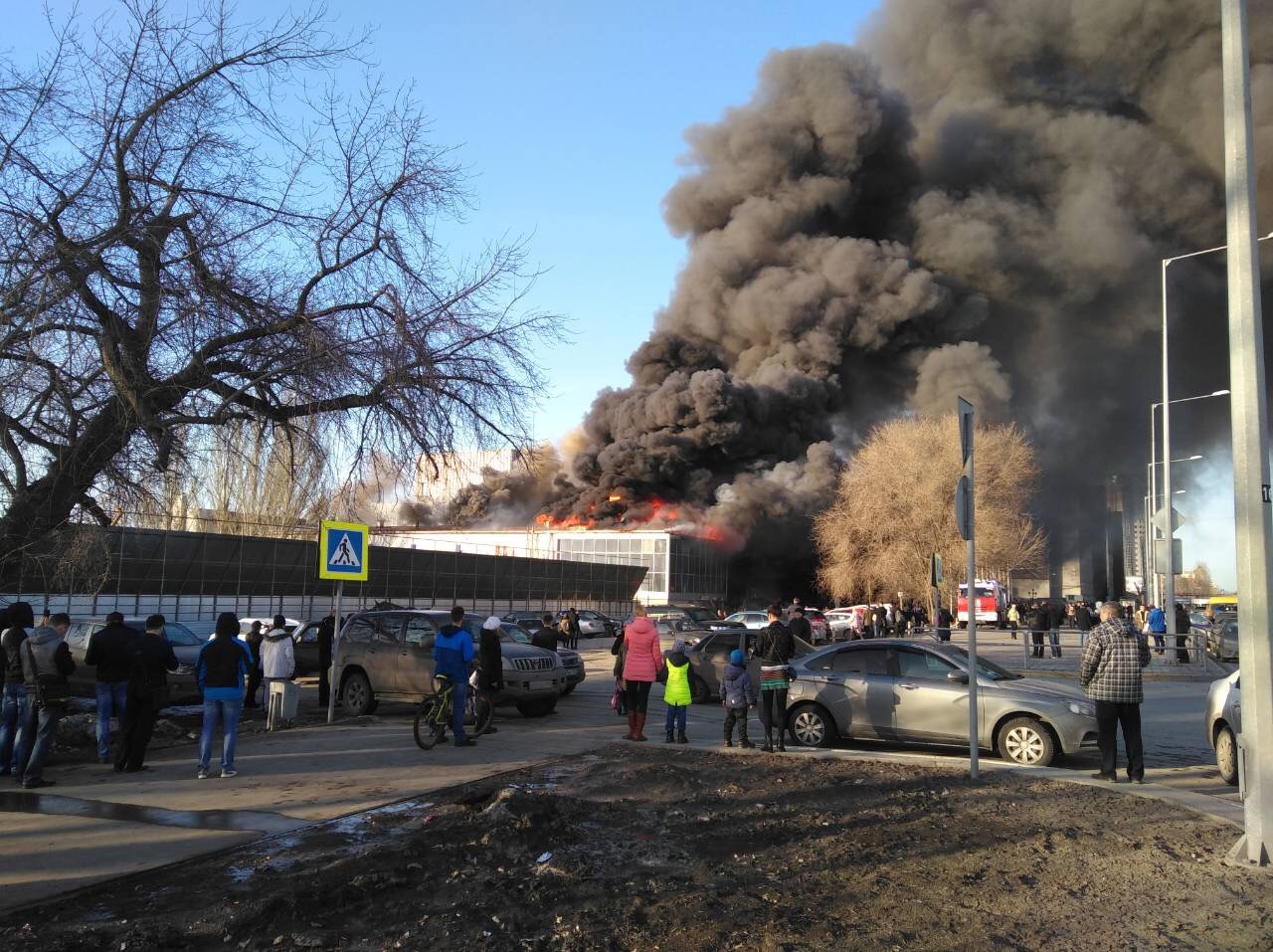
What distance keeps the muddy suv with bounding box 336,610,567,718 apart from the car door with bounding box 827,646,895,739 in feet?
14.4

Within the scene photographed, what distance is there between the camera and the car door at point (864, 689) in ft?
33.3

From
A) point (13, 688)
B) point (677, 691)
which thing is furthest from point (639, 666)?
point (13, 688)

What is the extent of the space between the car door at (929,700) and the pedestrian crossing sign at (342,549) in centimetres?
657

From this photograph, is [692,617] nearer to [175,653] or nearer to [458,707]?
[175,653]

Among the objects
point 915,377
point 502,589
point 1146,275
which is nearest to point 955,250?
point 915,377

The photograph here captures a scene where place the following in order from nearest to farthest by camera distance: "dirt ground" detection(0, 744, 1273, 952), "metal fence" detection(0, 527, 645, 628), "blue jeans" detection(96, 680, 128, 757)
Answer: "dirt ground" detection(0, 744, 1273, 952) < "blue jeans" detection(96, 680, 128, 757) < "metal fence" detection(0, 527, 645, 628)

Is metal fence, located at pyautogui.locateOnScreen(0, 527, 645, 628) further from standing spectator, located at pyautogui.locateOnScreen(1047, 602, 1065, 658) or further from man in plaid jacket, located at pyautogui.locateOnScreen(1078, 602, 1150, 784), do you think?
standing spectator, located at pyautogui.locateOnScreen(1047, 602, 1065, 658)

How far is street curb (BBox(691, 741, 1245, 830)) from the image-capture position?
6.98m

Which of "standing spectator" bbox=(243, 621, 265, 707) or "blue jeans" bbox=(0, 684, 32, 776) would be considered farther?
"standing spectator" bbox=(243, 621, 265, 707)

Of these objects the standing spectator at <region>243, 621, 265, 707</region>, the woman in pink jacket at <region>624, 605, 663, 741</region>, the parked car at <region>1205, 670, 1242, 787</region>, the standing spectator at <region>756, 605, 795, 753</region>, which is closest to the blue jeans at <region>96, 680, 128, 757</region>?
the standing spectator at <region>243, 621, 265, 707</region>

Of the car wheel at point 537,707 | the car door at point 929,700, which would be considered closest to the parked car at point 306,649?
the car wheel at point 537,707

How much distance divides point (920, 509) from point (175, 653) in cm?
3275

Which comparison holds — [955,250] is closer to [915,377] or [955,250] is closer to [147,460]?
[915,377]

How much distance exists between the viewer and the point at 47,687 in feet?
27.0
